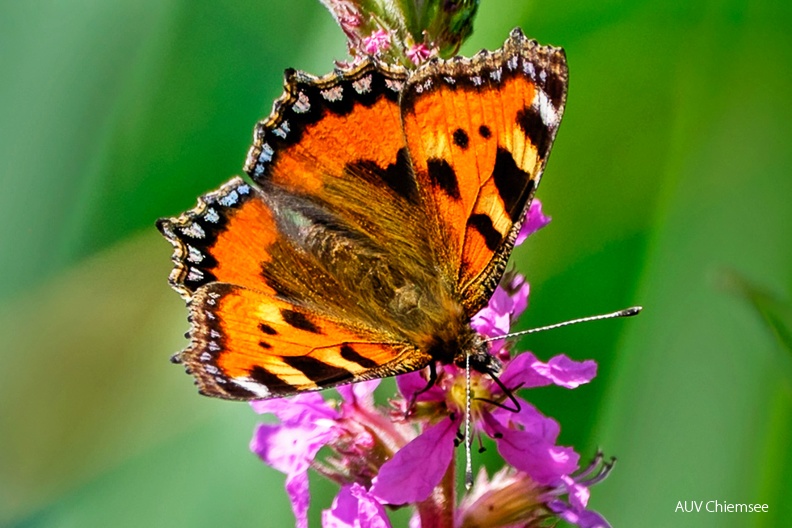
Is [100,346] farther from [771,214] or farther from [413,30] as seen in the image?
[771,214]

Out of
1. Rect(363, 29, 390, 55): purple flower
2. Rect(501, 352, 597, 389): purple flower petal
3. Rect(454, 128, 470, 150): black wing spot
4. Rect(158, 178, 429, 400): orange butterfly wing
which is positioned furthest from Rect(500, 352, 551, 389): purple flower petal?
Rect(363, 29, 390, 55): purple flower

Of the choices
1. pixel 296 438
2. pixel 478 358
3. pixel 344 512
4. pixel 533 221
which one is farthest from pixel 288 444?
Result: pixel 533 221

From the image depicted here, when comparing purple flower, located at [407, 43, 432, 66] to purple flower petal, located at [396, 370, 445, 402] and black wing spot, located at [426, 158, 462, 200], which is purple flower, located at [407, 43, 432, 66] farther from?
purple flower petal, located at [396, 370, 445, 402]

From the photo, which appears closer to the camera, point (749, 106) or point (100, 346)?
point (749, 106)

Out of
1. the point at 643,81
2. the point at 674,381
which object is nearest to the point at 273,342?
the point at 674,381

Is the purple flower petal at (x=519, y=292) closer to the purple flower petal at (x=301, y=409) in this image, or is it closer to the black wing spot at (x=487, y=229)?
the black wing spot at (x=487, y=229)

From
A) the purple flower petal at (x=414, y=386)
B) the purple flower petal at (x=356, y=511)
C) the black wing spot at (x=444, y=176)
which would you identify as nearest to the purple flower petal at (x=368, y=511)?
the purple flower petal at (x=356, y=511)
